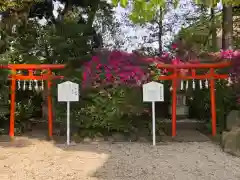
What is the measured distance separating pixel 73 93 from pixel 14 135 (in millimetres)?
1829

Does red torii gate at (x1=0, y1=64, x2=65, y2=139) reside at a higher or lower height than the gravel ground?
higher

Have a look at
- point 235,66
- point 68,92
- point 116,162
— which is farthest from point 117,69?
point 235,66

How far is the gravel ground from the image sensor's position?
4582 mm

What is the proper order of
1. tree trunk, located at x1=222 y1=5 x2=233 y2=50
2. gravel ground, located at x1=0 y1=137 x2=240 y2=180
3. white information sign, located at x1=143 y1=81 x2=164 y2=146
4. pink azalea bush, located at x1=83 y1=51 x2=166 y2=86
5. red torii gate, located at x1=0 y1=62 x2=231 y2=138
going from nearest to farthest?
gravel ground, located at x1=0 y1=137 x2=240 y2=180, white information sign, located at x1=143 y1=81 x2=164 y2=146, pink azalea bush, located at x1=83 y1=51 x2=166 y2=86, red torii gate, located at x1=0 y1=62 x2=231 y2=138, tree trunk, located at x1=222 y1=5 x2=233 y2=50

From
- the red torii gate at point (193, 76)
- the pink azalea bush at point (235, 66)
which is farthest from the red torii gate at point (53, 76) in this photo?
the pink azalea bush at point (235, 66)

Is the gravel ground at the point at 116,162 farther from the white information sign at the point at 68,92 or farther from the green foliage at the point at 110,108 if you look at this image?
the white information sign at the point at 68,92

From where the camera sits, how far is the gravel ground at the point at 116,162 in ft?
15.0

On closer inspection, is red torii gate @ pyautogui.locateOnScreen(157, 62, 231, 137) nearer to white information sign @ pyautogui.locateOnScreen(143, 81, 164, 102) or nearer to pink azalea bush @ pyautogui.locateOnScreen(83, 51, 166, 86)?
pink azalea bush @ pyautogui.locateOnScreen(83, 51, 166, 86)

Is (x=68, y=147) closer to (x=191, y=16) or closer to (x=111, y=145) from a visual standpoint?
(x=111, y=145)

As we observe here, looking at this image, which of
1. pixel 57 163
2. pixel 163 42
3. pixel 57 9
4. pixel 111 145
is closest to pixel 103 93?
pixel 111 145

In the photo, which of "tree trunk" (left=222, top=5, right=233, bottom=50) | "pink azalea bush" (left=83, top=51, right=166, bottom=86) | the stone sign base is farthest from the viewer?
the stone sign base

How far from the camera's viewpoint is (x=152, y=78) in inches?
266

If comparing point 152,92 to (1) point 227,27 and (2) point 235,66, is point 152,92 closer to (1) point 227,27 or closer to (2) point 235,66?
(2) point 235,66

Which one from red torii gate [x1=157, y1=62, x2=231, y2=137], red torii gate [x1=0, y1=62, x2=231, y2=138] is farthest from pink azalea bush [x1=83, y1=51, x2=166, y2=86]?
red torii gate [x1=0, y1=62, x2=231, y2=138]
